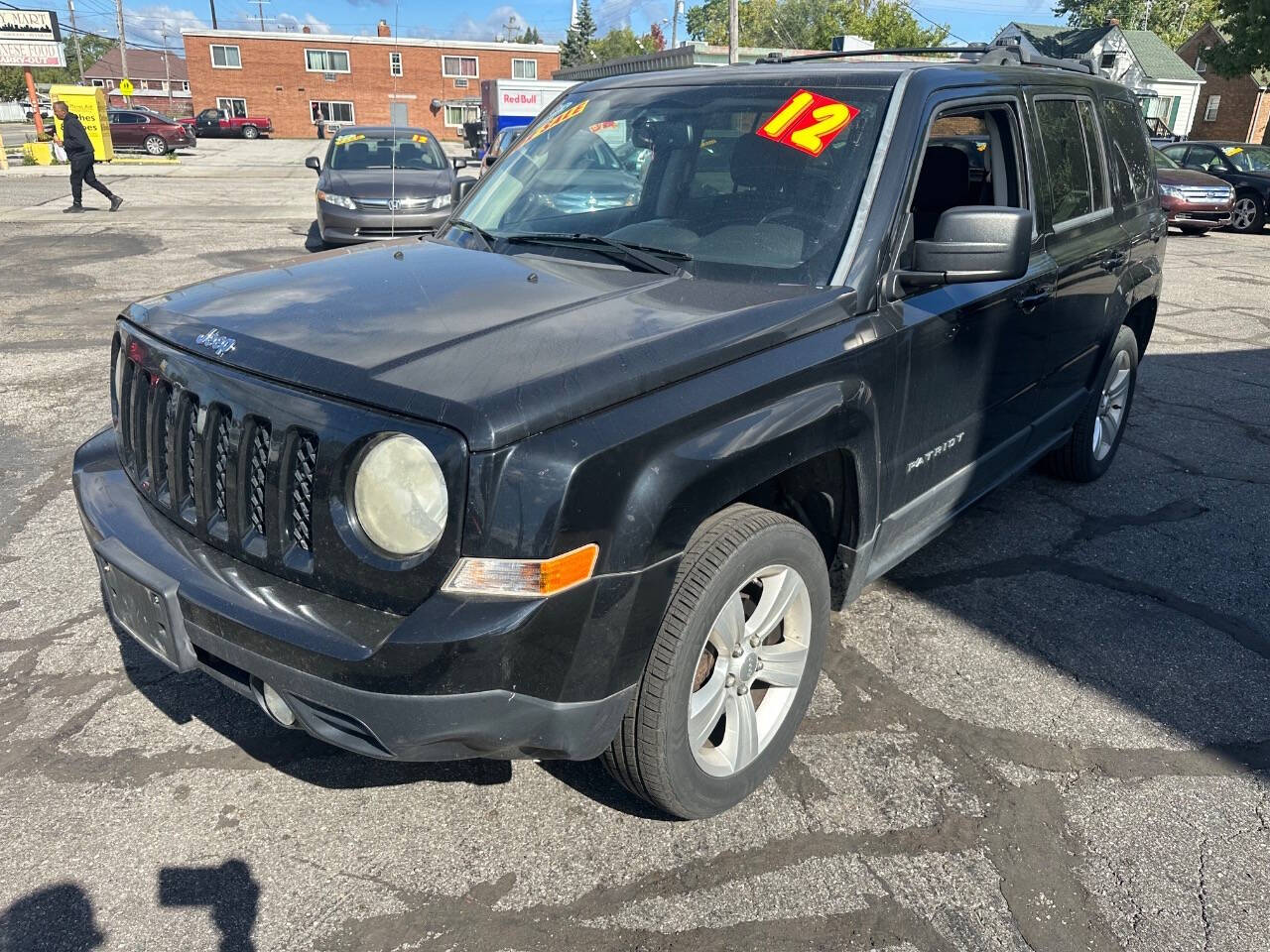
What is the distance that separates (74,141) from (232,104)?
169 feet

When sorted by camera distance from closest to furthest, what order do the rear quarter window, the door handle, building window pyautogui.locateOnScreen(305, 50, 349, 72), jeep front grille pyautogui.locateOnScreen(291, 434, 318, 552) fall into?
jeep front grille pyautogui.locateOnScreen(291, 434, 318, 552), the door handle, the rear quarter window, building window pyautogui.locateOnScreen(305, 50, 349, 72)

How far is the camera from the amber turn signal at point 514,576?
2008 millimetres

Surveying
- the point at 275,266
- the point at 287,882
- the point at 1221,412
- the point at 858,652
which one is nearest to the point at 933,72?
the point at 858,652

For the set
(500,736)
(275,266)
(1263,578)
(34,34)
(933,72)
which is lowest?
(1263,578)

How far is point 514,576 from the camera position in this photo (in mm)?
2016

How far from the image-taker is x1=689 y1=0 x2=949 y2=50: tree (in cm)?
5134

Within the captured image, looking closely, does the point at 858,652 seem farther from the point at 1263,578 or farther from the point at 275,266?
the point at 275,266

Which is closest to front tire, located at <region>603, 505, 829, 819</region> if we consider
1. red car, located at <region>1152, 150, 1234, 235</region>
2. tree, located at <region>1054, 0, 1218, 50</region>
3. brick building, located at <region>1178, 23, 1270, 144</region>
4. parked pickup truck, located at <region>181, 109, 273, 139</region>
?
red car, located at <region>1152, 150, 1234, 235</region>

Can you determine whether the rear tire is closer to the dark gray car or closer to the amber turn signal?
the amber turn signal

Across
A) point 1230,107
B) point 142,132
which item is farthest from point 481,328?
point 1230,107

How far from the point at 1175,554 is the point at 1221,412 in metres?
2.87

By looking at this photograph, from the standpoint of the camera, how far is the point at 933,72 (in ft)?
10.7

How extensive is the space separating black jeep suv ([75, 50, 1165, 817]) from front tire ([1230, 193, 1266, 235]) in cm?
1724

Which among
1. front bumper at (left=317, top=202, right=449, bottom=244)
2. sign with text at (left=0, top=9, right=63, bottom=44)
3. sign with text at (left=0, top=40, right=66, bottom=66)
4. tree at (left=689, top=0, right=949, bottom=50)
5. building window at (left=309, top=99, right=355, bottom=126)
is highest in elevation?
tree at (left=689, top=0, right=949, bottom=50)
